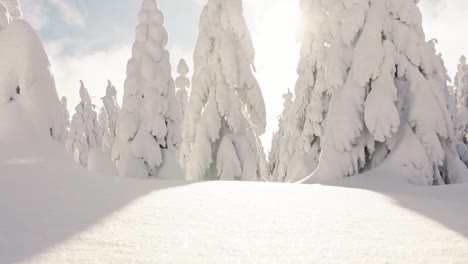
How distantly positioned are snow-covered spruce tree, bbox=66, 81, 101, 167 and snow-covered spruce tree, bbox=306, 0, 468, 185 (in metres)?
31.4

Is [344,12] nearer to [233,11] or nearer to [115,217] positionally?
[233,11]

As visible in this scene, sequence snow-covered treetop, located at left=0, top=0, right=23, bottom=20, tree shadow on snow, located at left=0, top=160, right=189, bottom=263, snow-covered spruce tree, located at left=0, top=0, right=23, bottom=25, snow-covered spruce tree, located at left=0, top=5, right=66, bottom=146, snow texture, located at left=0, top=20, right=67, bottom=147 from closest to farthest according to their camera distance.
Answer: tree shadow on snow, located at left=0, top=160, right=189, bottom=263, snow-covered spruce tree, located at left=0, top=5, right=66, bottom=146, snow texture, located at left=0, top=20, right=67, bottom=147, snow-covered spruce tree, located at left=0, top=0, right=23, bottom=25, snow-covered treetop, located at left=0, top=0, right=23, bottom=20

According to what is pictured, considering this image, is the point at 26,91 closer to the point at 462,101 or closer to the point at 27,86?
the point at 27,86

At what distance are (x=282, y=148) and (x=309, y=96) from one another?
10.6 metres

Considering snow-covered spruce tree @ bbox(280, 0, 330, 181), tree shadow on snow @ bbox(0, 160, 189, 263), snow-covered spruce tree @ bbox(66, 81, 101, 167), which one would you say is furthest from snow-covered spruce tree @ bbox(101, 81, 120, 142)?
tree shadow on snow @ bbox(0, 160, 189, 263)

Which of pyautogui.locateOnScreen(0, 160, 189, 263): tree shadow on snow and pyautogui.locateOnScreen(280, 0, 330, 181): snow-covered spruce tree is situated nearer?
pyautogui.locateOnScreen(0, 160, 189, 263): tree shadow on snow

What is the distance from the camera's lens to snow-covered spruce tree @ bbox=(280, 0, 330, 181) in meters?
18.0

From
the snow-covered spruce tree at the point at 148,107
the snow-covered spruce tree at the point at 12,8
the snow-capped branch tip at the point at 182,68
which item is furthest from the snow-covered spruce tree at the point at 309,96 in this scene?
the snow-capped branch tip at the point at 182,68

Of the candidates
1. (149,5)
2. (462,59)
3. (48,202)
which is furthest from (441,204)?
(462,59)

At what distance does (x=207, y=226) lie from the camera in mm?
3686

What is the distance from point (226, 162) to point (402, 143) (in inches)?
284

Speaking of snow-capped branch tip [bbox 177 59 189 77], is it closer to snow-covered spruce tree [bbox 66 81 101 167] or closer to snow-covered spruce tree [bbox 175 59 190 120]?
snow-covered spruce tree [bbox 175 59 190 120]

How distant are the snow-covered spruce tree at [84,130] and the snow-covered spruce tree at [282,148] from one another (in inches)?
736

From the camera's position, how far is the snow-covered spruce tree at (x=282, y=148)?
25842 millimetres
